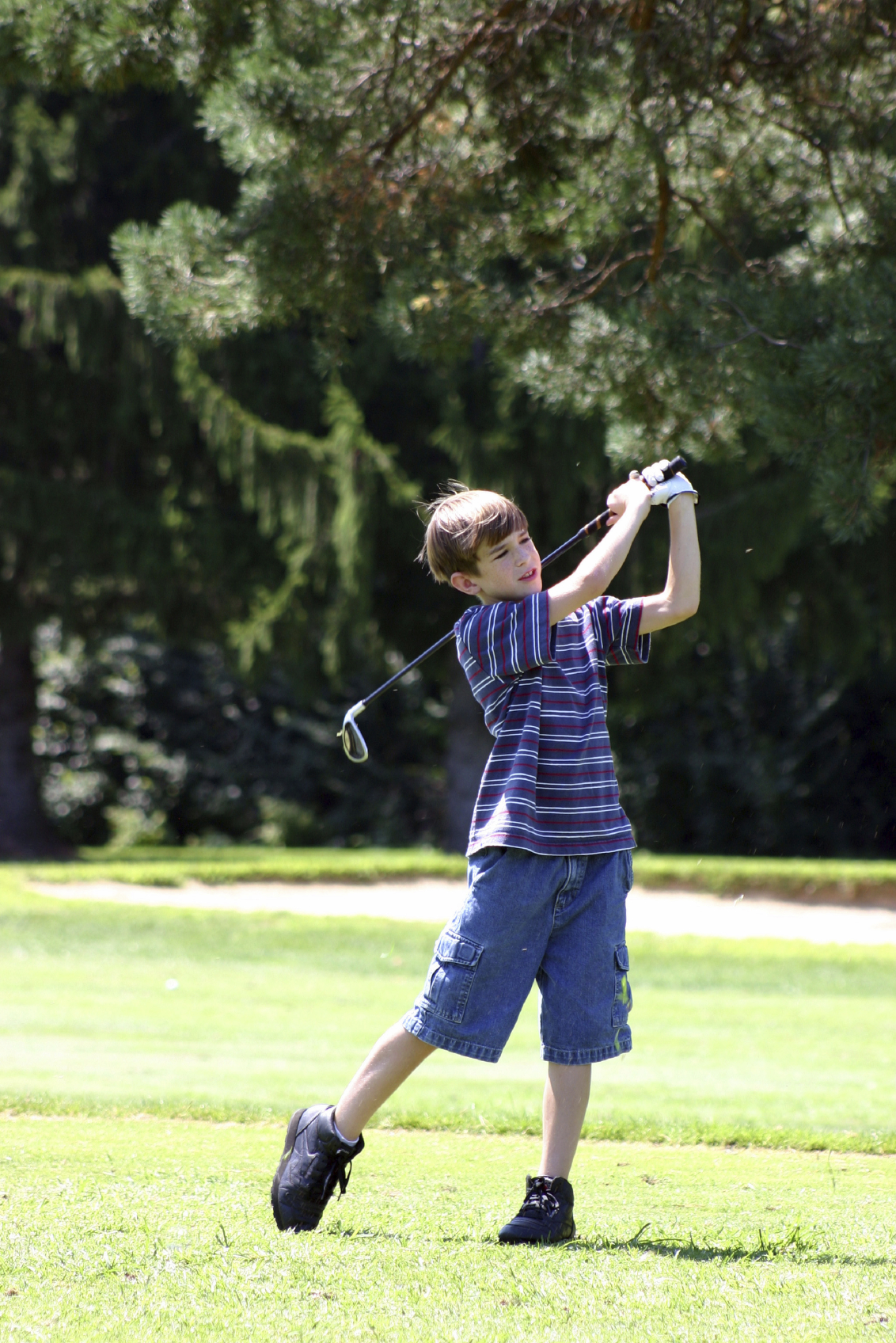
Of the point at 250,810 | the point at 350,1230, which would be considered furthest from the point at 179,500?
the point at 350,1230

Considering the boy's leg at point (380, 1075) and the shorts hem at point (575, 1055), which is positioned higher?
the shorts hem at point (575, 1055)

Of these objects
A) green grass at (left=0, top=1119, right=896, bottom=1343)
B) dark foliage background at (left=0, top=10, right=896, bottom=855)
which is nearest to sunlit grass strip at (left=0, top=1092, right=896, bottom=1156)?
green grass at (left=0, top=1119, right=896, bottom=1343)

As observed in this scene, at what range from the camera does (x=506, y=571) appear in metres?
3.09

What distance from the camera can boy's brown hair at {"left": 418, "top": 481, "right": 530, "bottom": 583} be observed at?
3041 millimetres

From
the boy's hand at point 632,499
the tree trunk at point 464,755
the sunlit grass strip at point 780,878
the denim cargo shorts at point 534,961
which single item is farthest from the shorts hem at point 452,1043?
the tree trunk at point 464,755

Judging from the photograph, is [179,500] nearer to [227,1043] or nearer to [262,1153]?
[227,1043]

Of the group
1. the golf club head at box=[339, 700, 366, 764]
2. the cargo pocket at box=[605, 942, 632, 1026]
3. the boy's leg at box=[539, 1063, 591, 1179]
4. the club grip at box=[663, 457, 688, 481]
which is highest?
the club grip at box=[663, 457, 688, 481]

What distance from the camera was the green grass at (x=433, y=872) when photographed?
43.6 feet

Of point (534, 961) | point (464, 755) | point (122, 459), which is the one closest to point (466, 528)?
point (534, 961)

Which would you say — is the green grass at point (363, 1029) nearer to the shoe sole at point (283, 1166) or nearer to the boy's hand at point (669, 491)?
the shoe sole at point (283, 1166)

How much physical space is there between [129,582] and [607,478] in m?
5.39

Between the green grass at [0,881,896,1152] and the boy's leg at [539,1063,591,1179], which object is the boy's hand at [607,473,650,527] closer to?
the boy's leg at [539,1063,591,1179]

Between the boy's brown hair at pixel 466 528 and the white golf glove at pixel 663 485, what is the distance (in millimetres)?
282

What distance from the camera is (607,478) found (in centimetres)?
1319
